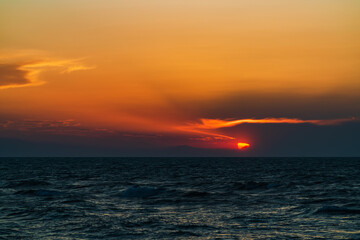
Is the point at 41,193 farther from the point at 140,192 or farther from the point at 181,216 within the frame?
the point at 181,216

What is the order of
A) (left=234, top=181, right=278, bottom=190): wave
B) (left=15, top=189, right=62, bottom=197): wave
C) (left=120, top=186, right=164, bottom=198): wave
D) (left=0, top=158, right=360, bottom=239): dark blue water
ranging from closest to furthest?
(left=0, top=158, right=360, bottom=239): dark blue water < (left=120, top=186, right=164, bottom=198): wave < (left=15, top=189, right=62, bottom=197): wave < (left=234, top=181, right=278, bottom=190): wave

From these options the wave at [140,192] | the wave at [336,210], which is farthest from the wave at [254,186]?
the wave at [336,210]

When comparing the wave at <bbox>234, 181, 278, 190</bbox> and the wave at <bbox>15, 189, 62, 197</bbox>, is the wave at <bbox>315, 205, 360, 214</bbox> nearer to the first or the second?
the wave at <bbox>234, 181, 278, 190</bbox>

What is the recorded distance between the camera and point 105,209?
103 feet

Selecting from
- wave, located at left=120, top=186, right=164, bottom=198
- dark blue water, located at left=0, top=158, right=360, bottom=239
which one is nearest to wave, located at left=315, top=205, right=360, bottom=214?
dark blue water, located at left=0, top=158, right=360, bottom=239

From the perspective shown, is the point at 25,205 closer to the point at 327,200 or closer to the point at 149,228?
the point at 149,228

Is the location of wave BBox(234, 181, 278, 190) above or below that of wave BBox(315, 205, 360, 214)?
below

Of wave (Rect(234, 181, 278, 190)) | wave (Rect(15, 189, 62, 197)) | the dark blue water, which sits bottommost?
wave (Rect(234, 181, 278, 190))

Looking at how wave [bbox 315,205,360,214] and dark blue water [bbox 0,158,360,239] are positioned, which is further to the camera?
wave [bbox 315,205,360,214]

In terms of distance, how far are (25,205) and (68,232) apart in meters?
13.4

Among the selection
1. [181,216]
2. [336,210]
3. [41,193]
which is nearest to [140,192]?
[41,193]

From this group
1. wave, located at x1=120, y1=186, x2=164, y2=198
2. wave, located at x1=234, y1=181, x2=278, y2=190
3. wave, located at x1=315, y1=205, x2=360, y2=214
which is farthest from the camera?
wave, located at x1=234, y1=181, x2=278, y2=190

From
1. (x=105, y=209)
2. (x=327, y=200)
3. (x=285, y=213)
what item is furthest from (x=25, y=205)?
(x=327, y=200)

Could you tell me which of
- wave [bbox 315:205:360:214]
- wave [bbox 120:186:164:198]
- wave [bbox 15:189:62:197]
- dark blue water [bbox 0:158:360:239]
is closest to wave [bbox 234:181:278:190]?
dark blue water [bbox 0:158:360:239]
